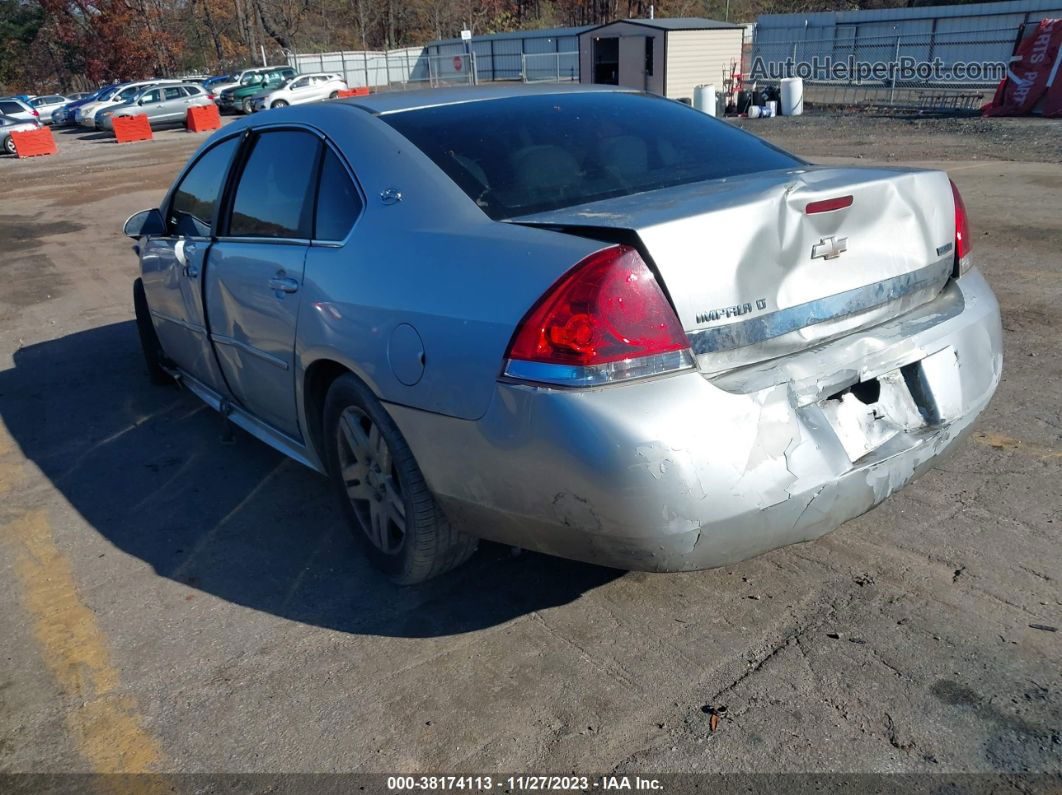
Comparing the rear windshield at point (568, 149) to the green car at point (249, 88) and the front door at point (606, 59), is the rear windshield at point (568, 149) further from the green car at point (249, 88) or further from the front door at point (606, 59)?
the green car at point (249, 88)

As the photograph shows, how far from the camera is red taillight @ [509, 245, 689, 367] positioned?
7.71 ft

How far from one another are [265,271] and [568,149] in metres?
1.31

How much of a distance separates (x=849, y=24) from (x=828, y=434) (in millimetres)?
33512

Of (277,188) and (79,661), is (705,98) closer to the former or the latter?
(277,188)

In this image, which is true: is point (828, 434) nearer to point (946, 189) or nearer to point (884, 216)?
point (884, 216)

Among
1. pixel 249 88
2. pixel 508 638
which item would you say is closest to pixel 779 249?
pixel 508 638

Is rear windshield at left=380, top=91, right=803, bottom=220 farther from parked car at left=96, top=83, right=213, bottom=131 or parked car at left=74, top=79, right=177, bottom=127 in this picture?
parked car at left=74, top=79, right=177, bottom=127

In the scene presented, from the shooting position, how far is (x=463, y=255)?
Answer: 8.70 feet

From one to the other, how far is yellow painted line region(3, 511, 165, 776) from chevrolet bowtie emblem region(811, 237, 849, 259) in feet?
7.81

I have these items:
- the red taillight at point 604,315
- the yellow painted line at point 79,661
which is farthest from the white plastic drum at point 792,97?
the red taillight at point 604,315

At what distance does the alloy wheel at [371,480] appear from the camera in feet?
10.1

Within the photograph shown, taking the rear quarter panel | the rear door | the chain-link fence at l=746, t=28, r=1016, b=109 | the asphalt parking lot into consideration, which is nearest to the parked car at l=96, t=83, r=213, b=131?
the chain-link fence at l=746, t=28, r=1016, b=109

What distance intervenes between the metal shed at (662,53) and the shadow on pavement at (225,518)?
81.5ft

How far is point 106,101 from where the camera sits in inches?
1375
